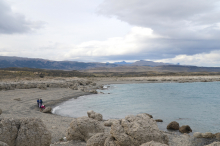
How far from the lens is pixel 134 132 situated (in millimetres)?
6598

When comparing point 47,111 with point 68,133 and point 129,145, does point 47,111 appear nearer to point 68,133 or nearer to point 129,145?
point 68,133

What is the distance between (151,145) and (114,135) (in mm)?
2130

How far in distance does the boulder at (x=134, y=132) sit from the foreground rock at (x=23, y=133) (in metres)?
3.19

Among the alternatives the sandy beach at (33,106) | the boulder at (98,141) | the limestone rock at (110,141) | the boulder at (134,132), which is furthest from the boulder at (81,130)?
the boulder at (134,132)

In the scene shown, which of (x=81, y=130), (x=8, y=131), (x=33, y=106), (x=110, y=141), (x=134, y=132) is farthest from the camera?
(x=33, y=106)

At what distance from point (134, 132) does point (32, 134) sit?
14.4ft

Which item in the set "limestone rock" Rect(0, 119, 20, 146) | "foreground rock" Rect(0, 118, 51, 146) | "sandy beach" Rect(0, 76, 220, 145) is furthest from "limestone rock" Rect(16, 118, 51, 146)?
"sandy beach" Rect(0, 76, 220, 145)

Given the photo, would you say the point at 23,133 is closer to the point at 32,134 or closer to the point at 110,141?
the point at 32,134

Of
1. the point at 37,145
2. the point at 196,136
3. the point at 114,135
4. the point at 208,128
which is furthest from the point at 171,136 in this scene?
the point at 37,145

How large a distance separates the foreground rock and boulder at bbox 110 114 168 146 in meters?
3.19

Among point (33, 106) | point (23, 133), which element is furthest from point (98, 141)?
point (33, 106)

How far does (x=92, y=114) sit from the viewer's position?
14.8 m

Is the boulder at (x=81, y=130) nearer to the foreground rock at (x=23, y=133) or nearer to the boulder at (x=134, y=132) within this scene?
the foreground rock at (x=23, y=133)

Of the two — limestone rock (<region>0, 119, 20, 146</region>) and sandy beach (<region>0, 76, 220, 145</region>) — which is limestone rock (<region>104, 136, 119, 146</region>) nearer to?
sandy beach (<region>0, 76, 220, 145</region>)
